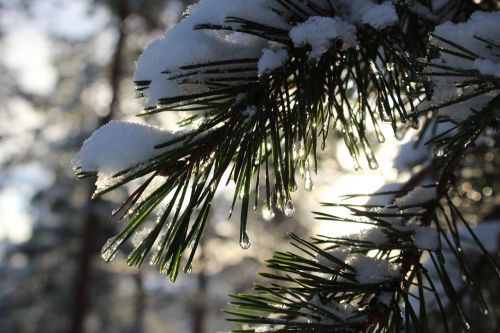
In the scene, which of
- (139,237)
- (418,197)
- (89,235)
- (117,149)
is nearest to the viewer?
(117,149)

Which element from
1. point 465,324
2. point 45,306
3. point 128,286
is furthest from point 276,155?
point 128,286

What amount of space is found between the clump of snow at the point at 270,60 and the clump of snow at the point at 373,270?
1.52 feet

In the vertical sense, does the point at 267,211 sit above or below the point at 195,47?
below

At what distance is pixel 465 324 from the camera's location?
40.8 inches

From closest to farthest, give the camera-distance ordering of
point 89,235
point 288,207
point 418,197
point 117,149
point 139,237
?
point 117,149
point 139,237
point 288,207
point 418,197
point 89,235

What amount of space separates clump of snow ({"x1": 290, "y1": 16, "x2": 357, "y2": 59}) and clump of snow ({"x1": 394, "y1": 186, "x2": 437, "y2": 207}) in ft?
1.59

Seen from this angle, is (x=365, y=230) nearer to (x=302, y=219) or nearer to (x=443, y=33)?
(x=443, y=33)

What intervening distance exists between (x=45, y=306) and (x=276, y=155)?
19.9 m

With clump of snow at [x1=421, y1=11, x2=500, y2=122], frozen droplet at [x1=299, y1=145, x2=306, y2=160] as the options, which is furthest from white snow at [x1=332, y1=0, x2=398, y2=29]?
frozen droplet at [x1=299, y1=145, x2=306, y2=160]

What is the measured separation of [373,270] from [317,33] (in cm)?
51

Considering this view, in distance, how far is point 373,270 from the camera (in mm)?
1072

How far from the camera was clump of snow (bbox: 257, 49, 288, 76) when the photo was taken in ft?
3.18

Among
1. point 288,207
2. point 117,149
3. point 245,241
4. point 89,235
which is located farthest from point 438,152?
point 89,235

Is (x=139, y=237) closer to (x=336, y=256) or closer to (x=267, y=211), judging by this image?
(x=267, y=211)
